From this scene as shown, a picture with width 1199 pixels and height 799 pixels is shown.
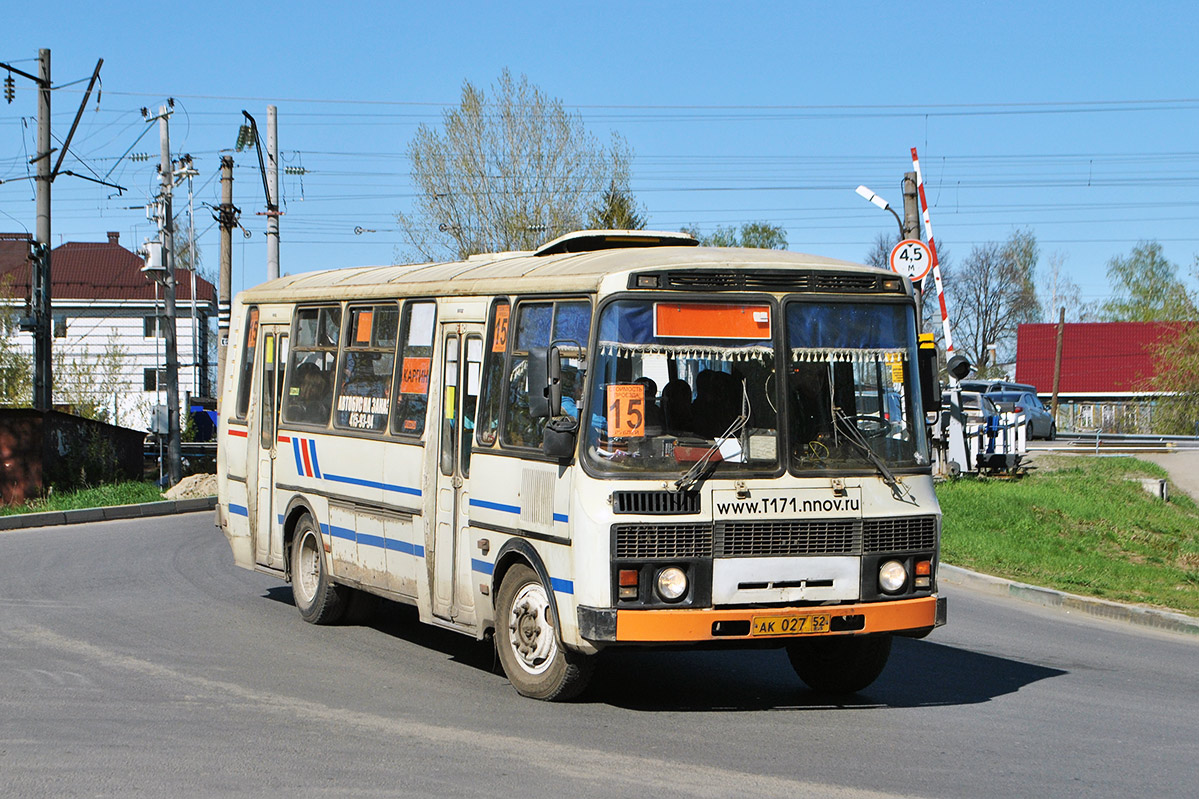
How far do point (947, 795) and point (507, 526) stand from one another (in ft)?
11.0

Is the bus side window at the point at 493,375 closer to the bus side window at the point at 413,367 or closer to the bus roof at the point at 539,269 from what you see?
the bus roof at the point at 539,269

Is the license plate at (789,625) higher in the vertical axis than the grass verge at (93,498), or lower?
higher

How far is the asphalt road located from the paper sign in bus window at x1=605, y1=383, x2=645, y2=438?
1.62m

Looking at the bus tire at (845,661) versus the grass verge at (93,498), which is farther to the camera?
the grass verge at (93,498)

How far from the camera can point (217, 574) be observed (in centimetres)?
1462

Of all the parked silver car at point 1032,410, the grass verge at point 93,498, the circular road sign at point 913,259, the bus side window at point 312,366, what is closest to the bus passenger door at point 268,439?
the bus side window at point 312,366

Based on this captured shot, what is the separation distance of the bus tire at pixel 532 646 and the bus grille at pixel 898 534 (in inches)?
69.8

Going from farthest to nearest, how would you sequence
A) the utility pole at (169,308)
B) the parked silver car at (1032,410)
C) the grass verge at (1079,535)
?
the parked silver car at (1032,410) < the utility pole at (169,308) < the grass verge at (1079,535)

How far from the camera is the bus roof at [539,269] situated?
26.8 feet

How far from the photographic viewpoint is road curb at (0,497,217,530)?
2062 centimetres

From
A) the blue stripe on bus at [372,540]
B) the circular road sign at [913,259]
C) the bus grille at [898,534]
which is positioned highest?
the circular road sign at [913,259]

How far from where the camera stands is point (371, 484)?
34.6ft

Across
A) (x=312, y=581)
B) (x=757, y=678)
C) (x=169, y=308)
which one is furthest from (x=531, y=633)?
(x=169, y=308)

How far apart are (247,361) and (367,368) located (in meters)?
2.43
